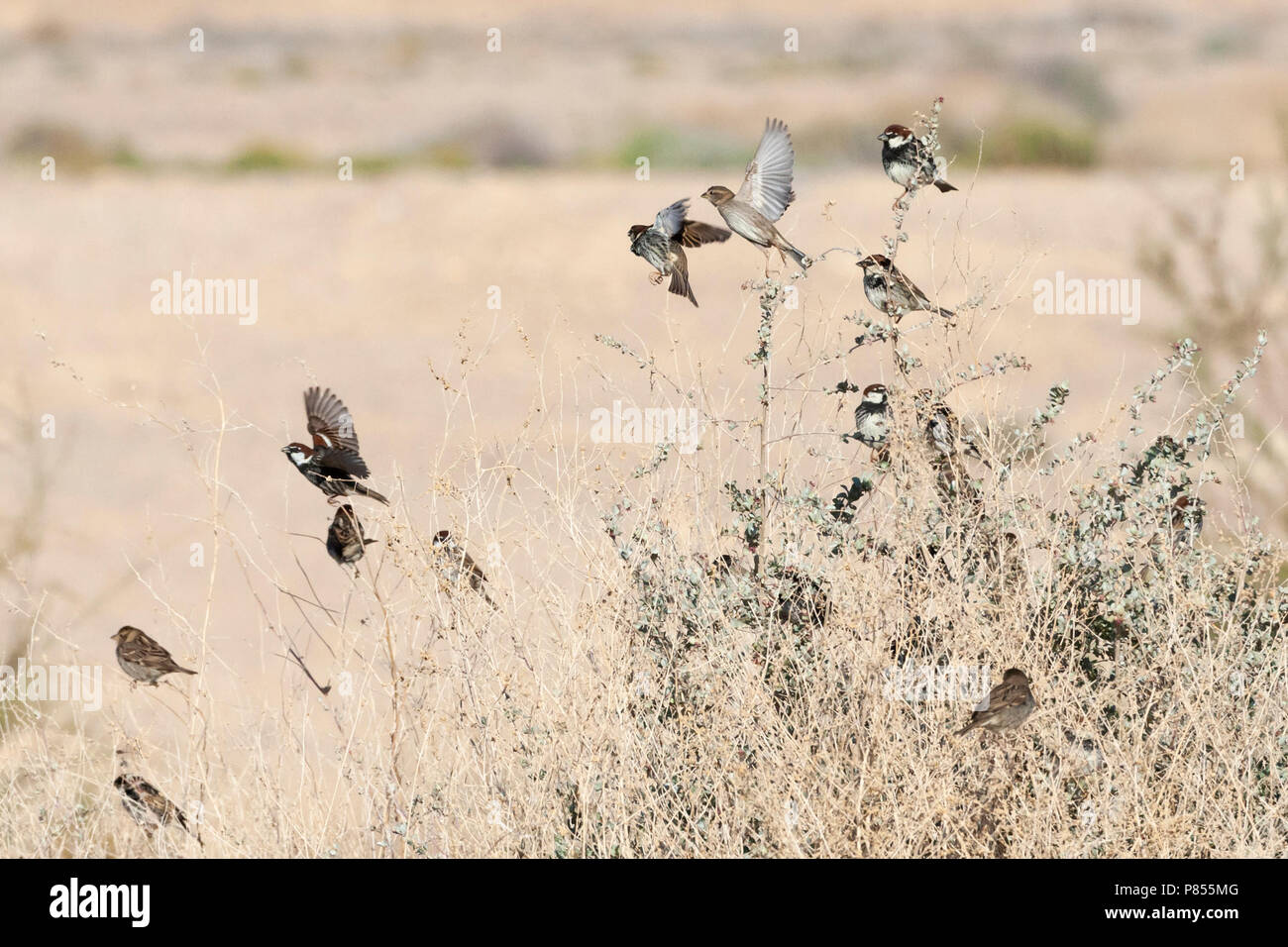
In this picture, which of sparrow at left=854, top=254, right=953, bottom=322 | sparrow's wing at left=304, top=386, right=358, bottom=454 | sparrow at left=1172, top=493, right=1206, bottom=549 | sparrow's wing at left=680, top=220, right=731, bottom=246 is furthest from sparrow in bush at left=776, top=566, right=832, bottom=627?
sparrow's wing at left=304, top=386, right=358, bottom=454

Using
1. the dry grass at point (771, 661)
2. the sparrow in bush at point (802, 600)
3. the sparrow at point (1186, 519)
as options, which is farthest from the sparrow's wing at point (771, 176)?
the sparrow at point (1186, 519)

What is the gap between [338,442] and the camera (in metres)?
4.98

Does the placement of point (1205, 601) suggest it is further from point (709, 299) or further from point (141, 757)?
point (709, 299)

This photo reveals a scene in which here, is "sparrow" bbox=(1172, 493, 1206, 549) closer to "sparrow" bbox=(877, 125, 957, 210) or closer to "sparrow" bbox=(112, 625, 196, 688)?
"sparrow" bbox=(877, 125, 957, 210)

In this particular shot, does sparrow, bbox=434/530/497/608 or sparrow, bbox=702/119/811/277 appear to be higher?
sparrow, bbox=702/119/811/277

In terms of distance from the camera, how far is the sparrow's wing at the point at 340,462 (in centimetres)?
478

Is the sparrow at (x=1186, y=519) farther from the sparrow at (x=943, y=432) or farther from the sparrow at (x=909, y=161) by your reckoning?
the sparrow at (x=909, y=161)

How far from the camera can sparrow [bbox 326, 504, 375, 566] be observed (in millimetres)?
4859

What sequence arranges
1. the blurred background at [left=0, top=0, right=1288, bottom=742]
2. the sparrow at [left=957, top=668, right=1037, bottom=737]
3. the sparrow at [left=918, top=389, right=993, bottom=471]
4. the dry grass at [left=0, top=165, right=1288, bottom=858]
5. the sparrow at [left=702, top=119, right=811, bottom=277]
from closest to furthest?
the sparrow at [left=957, top=668, right=1037, bottom=737] → the dry grass at [left=0, top=165, right=1288, bottom=858] → the sparrow at [left=918, top=389, right=993, bottom=471] → the sparrow at [left=702, top=119, right=811, bottom=277] → the blurred background at [left=0, top=0, right=1288, bottom=742]

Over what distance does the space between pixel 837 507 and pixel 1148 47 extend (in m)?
43.5

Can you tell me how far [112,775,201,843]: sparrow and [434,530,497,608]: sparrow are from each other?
1255 mm

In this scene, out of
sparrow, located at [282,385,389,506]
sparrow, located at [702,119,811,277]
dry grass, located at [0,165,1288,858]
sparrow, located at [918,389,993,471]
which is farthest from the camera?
sparrow, located at [702,119,811,277]

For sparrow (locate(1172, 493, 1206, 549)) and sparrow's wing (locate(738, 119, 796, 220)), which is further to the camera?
sparrow's wing (locate(738, 119, 796, 220))

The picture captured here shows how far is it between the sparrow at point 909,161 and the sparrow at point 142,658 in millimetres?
3233
